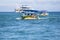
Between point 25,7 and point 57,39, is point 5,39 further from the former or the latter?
point 25,7

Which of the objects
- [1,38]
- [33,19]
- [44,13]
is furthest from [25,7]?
[1,38]

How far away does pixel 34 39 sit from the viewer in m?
27.1

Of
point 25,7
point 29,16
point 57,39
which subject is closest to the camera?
point 57,39

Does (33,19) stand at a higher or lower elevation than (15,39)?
lower

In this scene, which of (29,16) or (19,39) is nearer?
(19,39)

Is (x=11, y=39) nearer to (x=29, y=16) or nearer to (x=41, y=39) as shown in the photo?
(x=41, y=39)

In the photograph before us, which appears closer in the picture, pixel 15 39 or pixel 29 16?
pixel 15 39

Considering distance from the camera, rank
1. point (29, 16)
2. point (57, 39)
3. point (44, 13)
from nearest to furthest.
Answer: point (57, 39), point (29, 16), point (44, 13)

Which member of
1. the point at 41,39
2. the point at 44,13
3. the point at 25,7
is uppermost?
the point at 41,39

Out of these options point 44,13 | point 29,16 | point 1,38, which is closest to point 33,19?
point 29,16

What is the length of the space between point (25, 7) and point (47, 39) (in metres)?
58.0

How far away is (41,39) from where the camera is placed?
27.2 m

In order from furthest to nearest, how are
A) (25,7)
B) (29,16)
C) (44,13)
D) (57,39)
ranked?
(44,13) → (25,7) → (29,16) → (57,39)

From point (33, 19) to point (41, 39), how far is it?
4115cm
